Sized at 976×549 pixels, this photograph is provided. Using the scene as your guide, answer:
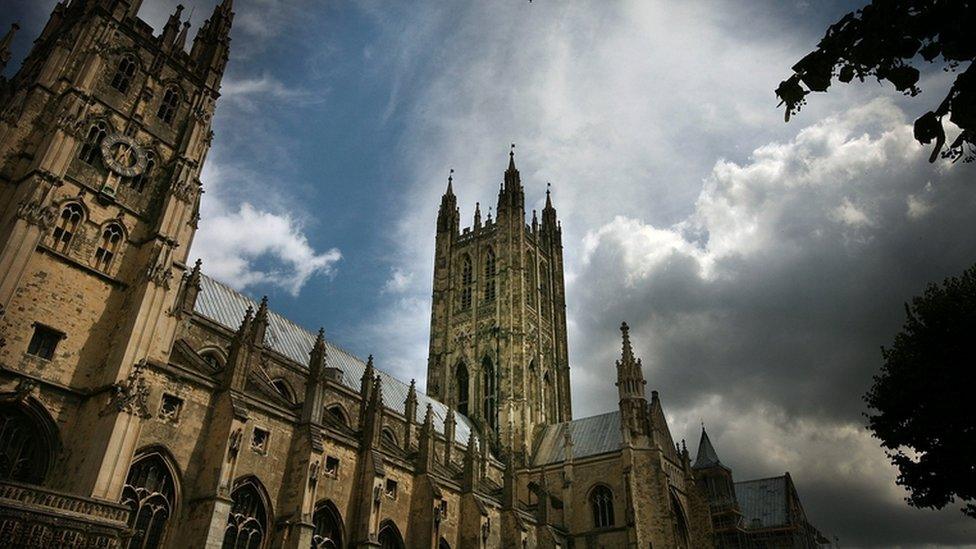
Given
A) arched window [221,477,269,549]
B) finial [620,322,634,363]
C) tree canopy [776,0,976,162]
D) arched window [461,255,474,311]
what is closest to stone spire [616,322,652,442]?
finial [620,322,634,363]

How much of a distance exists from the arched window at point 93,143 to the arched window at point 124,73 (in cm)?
230

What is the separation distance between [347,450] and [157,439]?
7719 millimetres

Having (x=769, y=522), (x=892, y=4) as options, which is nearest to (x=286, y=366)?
(x=892, y=4)

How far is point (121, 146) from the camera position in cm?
2308

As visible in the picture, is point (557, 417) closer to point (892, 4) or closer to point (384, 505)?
point (384, 505)

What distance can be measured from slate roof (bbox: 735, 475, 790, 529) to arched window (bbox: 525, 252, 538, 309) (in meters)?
27.3

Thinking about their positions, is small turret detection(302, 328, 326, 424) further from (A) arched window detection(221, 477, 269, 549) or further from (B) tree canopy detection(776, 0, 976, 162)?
(B) tree canopy detection(776, 0, 976, 162)

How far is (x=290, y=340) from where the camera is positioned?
33312 mm

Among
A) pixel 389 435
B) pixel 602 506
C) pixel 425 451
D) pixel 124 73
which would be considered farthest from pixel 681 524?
pixel 124 73

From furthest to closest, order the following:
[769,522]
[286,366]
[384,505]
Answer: [769,522] < [286,366] < [384,505]

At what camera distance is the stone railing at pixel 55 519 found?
43.5 feet

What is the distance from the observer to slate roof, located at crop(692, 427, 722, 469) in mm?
59125

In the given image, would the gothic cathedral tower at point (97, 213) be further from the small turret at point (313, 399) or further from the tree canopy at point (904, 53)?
the tree canopy at point (904, 53)

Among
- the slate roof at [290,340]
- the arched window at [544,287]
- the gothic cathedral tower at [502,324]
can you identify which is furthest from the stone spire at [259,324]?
the arched window at [544,287]
